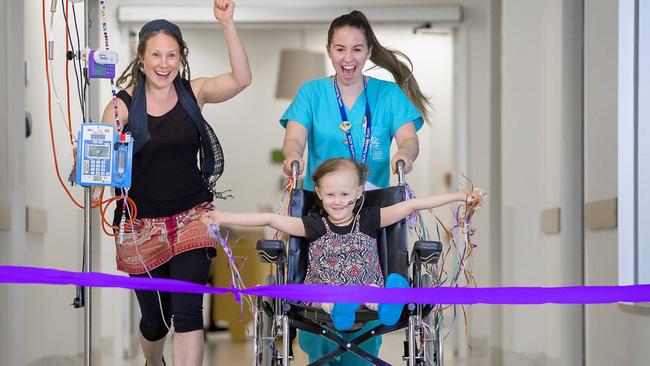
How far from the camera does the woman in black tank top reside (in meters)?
3.14

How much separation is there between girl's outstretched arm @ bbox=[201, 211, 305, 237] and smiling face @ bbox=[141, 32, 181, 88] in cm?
47

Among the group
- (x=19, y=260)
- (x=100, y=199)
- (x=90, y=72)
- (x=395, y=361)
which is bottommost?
(x=395, y=361)

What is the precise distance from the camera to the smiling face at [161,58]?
124 inches

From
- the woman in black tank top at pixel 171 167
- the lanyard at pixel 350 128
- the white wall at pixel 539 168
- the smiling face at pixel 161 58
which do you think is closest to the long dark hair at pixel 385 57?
the lanyard at pixel 350 128

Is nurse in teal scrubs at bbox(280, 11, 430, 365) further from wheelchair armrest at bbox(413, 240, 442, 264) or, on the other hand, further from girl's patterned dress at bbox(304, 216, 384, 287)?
wheelchair armrest at bbox(413, 240, 442, 264)

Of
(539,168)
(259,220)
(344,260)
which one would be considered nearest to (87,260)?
(259,220)

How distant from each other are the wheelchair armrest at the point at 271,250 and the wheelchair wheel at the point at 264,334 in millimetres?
100

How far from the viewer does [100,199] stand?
11.0 feet

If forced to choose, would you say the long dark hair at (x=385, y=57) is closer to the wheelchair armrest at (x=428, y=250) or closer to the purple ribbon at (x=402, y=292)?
the wheelchair armrest at (x=428, y=250)

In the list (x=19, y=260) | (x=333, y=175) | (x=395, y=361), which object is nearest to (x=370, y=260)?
(x=333, y=175)

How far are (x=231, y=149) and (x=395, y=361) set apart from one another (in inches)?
157

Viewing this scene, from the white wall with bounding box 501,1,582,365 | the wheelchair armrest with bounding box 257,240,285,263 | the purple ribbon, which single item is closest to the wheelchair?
the wheelchair armrest with bounding box 257,240,285,263

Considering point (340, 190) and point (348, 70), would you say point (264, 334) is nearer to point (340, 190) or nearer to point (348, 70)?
point (340, 190)

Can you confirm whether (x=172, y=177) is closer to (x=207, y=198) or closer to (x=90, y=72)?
(x=207, y=198)
